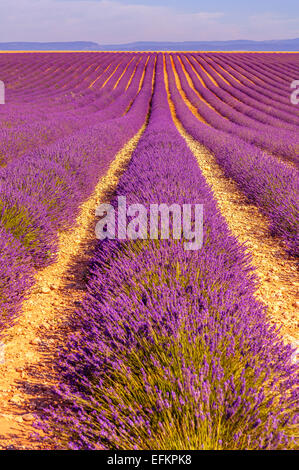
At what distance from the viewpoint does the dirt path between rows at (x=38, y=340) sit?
1559mm

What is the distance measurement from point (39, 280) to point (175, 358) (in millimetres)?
1914

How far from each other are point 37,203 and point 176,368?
250 centimetres

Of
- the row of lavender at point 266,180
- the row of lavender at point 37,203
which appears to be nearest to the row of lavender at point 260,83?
the row of lavender at point 266,180

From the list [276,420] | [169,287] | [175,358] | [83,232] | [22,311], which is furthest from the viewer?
[83,232]

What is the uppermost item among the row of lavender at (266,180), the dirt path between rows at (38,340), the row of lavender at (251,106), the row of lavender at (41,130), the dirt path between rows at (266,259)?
the row of lavender at (251,106)

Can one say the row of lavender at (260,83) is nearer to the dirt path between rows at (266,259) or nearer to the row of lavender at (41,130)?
the row of lavender at (41,130)

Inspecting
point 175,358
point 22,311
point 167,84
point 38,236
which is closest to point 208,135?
point 38,236

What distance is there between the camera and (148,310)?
1.63m

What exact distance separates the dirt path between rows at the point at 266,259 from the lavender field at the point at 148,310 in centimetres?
2

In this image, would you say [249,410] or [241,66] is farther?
[241,66]

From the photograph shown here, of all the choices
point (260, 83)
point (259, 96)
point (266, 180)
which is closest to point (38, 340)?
point (266, 180)

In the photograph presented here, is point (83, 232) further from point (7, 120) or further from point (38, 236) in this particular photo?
point (7, 120)

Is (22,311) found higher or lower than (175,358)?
lower

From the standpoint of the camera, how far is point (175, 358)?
4.62 feet
